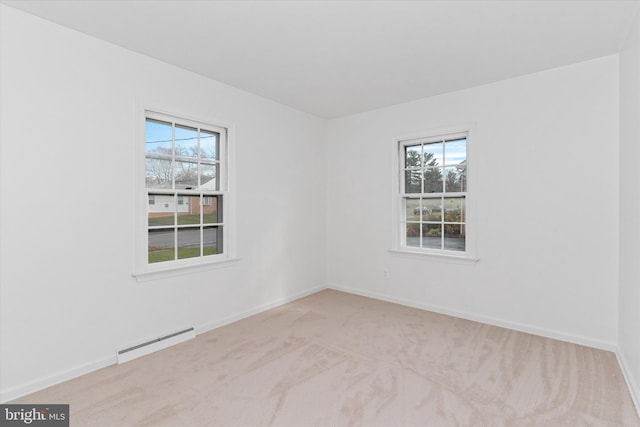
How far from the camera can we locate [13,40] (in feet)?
7.42

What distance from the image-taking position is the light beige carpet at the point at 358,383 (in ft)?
6.68

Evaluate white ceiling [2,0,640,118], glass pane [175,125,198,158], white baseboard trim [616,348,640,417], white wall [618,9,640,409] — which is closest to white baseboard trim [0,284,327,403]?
glass pane [175,125,198,158]

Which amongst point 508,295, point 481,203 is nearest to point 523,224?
point 481,203

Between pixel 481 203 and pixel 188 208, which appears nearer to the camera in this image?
pixel 188 208

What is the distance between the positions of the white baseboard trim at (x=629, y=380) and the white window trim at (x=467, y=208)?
1.39 metres

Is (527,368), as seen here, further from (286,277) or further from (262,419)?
(286,277)

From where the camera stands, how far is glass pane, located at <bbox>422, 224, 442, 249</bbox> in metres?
4.15

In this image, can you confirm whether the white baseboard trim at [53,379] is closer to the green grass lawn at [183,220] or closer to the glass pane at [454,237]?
the green grass lawn at [183,220]

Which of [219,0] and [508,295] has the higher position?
[219,0]

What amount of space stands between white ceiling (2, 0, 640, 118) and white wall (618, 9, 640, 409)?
286 mm

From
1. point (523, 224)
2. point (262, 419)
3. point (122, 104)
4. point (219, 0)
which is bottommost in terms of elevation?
point (262, 419)

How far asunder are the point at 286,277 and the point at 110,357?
86.3 inches

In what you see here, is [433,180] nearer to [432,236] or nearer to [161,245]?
[432,236]

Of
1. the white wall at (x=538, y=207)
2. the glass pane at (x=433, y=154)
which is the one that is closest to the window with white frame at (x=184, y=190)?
the white wall at (x=538, y=207)
